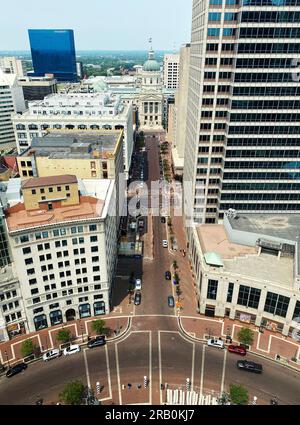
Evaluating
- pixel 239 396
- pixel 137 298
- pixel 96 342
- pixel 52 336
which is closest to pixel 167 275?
pixel 137 298

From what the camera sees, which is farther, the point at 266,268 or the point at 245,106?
the point at 245,106

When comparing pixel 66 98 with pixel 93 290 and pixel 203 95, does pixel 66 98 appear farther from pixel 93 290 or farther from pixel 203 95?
pixel 93 290

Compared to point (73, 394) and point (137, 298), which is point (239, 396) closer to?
point (73, 394)

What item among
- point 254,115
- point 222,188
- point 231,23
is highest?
point 231,23

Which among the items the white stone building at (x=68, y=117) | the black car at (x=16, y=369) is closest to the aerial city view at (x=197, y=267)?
the black car at (x=16, y=369)

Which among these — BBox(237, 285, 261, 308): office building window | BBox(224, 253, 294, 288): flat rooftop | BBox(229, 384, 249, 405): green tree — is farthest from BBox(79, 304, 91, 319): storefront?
BBox(229, 384, 249, 405): green tree

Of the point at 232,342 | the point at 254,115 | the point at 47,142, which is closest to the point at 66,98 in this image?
the point at 47,142
